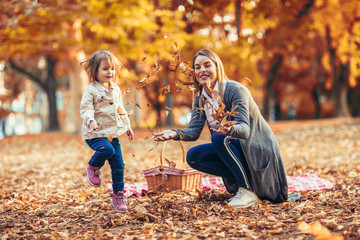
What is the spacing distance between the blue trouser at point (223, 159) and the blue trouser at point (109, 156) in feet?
2.36

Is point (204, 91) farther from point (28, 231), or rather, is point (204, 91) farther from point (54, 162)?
point (54, 162)

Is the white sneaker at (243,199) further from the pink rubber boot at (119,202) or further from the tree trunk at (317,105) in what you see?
the tree trunk at (317,105)

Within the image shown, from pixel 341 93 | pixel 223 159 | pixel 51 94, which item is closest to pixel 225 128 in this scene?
pixel 223 159

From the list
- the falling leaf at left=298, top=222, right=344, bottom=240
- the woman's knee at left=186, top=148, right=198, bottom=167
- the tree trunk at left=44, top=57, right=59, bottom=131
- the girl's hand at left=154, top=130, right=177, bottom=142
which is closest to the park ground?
the falling leaf at left=298, top=222, right=344, bottom=240

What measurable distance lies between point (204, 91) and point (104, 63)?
0.96 meters

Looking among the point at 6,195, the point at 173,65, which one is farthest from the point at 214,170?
the point at 6,195

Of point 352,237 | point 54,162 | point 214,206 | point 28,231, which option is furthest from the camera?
point 54,162

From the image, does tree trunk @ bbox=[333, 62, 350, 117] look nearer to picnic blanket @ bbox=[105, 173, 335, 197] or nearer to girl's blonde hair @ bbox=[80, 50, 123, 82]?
picnic blanket @ bbox=[105, 173, 335, 197]

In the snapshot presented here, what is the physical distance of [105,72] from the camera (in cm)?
369

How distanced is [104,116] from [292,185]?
7.72ft

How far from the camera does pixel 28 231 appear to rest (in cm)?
330

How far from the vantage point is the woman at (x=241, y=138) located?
11.8 feet

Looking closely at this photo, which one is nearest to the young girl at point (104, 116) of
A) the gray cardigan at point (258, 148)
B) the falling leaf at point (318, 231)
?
the gray cardigan at point (258, 148)

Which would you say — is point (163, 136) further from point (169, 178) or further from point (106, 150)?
point (169, 178)
